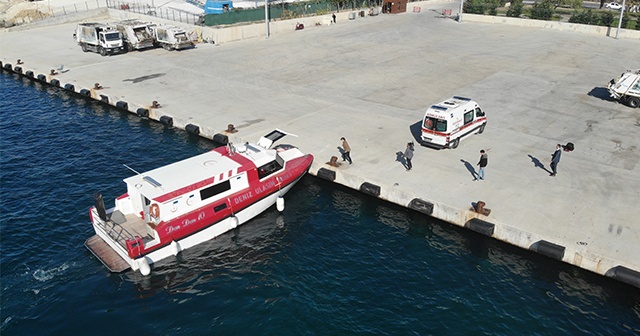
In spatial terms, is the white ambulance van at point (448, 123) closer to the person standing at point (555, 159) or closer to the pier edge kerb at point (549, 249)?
the person standing at point (555, 159)

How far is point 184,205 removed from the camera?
20594mm

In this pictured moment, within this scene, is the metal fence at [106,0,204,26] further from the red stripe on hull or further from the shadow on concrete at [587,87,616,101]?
the shadow on concrete at [587,87,616,101]

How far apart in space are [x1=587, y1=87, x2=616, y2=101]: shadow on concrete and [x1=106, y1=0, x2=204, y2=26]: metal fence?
139 ft

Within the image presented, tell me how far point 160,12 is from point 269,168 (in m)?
49.5

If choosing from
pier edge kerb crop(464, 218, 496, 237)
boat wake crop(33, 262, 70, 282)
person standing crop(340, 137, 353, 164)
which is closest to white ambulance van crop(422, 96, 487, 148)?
person standing crop(340, 137, 353, 164)

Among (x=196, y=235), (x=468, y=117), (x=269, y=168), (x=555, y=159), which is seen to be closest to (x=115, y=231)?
(x=196, y=235)

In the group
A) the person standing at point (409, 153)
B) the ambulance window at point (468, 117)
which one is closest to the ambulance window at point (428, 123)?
the ambulance window at point (468, 117)

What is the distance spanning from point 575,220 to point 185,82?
31.7 metres

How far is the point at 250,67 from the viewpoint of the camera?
45812 mm

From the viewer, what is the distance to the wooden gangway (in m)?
19.2

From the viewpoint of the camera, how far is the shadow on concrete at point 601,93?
3716 cm

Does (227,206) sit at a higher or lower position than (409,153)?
lower

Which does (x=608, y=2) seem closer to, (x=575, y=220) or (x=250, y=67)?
(x=250, y=67)

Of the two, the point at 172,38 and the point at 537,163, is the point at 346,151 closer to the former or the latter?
the point at 537,163
